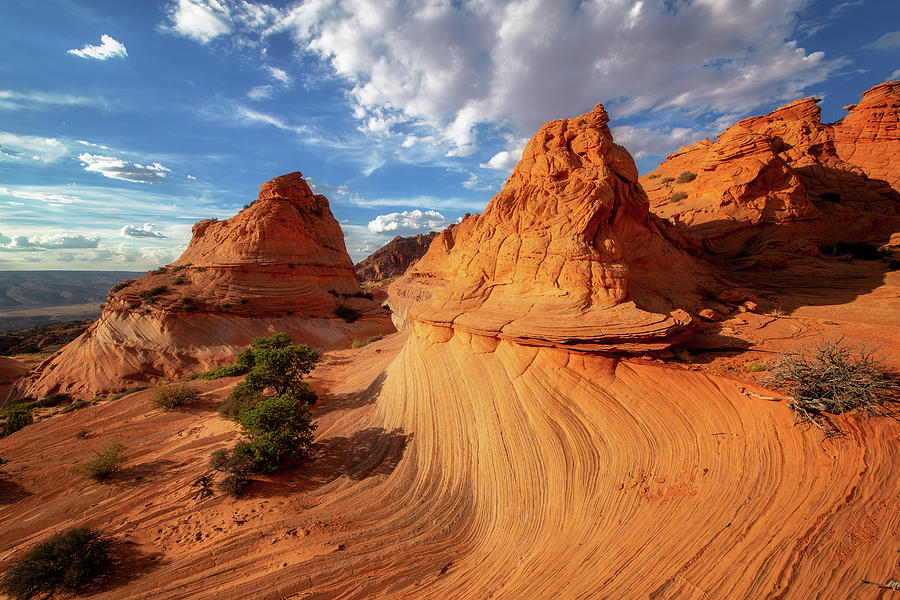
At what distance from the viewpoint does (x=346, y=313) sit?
98.3ft

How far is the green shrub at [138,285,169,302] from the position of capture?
74.7 ft

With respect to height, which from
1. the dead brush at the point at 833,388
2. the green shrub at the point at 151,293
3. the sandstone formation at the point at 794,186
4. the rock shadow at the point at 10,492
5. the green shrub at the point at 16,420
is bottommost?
the rock shadow at the point at 10,492

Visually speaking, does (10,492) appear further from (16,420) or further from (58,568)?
(16,420)

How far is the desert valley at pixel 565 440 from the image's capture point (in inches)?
199

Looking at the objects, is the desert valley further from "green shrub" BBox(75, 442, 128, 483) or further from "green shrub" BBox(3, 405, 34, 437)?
"green shrub" BBox(75, 442, 128, 483)

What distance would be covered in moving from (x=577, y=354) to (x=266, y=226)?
27.9 metres

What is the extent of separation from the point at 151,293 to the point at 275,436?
22.1 m

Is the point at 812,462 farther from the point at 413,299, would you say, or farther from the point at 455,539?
the point at 413,299

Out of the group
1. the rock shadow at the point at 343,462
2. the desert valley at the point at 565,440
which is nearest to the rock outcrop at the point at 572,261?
the desert valley at the point at 565,440

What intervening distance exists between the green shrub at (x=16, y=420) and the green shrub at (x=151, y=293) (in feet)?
33.3

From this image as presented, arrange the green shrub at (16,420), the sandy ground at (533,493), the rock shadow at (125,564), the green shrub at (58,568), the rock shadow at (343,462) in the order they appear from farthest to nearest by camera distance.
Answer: the green shrub at (16,420) < the rock shadow at (343,462) < the rock shadow at (125,564) < the green shrub at (58,568) < the sandy ground at (533,493)

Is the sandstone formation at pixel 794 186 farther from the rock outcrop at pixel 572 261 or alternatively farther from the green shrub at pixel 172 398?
the green shrub at pixel 172 398

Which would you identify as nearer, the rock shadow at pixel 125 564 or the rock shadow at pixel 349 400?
the rock shadow at pixel 125 564

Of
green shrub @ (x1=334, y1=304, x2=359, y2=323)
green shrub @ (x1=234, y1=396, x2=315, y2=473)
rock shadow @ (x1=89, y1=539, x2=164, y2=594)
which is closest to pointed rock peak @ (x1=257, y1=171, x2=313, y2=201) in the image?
green shrub @ (x1=334, y1=304, x2=359, y2=323)
